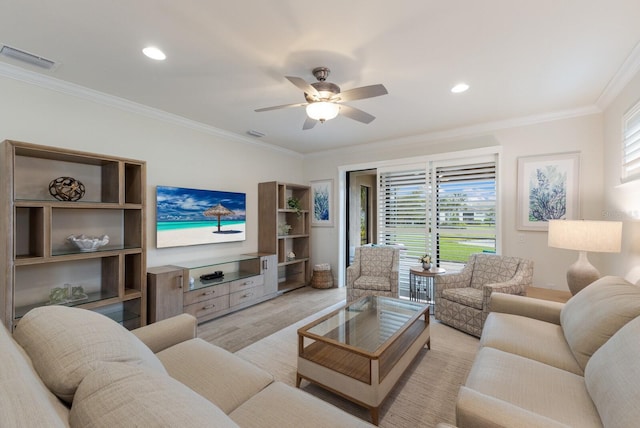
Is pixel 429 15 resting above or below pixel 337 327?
above

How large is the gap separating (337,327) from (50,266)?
2.81 meters

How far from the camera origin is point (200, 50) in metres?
2.26

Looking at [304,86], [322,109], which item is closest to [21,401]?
[304,86]

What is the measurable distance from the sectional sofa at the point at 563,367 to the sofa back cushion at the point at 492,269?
1.03 m

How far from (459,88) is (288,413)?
10.3 ft

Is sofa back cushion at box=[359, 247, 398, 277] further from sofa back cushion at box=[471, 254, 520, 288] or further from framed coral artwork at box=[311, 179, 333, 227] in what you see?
framed coral artwork at box=[311, 179, 333, 227]

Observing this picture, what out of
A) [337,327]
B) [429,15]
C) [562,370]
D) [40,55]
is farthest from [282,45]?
[562,370]

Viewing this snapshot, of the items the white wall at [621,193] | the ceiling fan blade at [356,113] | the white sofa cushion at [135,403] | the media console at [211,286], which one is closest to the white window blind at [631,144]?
the white wall at [621,193]

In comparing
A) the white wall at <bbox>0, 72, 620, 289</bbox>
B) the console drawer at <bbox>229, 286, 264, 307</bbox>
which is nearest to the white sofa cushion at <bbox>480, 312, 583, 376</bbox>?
the white wall at <bbox>0, 72, 620, 289</bbox>

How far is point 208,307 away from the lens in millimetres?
3584

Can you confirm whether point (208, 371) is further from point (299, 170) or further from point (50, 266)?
point (299, 170)

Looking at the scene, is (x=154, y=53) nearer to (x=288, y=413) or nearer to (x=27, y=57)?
(x=27, y=57)

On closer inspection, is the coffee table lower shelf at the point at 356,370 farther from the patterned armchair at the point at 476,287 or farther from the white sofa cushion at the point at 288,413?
the patterned armchair at the point at 476,287

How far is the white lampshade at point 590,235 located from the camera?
7.94 feet
